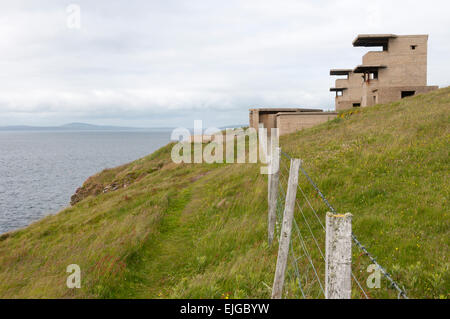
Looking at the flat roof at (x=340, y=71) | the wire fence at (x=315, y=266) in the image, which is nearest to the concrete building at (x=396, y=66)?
the flat roof at (x=340, y=71)

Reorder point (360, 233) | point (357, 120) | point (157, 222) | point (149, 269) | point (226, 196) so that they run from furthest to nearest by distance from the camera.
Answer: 1. point (357, 120)
2. point (226, 196)
3. point (157, 222)
4. point (149, 269)
5. point (360, 233)

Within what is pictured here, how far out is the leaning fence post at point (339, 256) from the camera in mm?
3195

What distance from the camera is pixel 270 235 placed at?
8.09 meters

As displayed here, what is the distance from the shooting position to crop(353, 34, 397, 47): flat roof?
113 ft

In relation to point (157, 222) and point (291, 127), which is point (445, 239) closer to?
point (157, 222)

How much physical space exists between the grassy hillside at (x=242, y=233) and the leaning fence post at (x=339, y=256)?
287 cm

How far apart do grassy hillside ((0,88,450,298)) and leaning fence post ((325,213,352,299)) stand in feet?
9.43

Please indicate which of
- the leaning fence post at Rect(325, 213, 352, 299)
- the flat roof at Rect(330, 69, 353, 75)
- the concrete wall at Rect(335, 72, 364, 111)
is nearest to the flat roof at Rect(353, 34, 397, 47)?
the concrete wall at Rect(335, 72, 364, 111)

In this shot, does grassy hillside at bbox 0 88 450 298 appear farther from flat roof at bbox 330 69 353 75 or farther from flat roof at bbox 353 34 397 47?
flat roof at bbox 330 69 353 75

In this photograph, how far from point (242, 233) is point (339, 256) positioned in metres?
6.07

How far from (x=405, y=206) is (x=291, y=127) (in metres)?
22.5

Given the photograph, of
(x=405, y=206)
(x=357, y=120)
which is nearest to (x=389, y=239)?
(x=405, y=206)

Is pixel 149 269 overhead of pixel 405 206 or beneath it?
beneath

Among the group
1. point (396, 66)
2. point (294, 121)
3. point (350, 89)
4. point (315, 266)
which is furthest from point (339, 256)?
point (350, 89)
